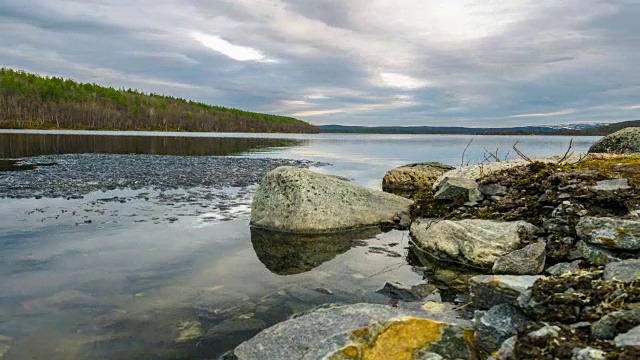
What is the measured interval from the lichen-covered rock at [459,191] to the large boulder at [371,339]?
620 cm

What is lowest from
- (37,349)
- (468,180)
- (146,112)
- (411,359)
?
(37,349)

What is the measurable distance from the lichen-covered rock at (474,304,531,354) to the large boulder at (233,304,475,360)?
0.43 ft

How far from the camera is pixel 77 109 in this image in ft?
490

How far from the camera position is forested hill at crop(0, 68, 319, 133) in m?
138

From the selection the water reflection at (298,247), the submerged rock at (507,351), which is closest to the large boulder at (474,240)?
the water reflection at (298,247)

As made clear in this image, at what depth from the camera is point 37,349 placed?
5199 millimetres

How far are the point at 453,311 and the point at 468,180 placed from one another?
587 centimetres

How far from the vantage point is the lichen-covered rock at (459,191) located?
1062cm

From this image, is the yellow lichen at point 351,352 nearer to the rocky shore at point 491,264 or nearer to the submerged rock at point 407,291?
the rocky shore at point 491,264

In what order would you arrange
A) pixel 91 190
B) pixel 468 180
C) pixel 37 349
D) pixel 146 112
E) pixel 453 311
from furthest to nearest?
pixel 146 112, pixel 91 190, pixel 468 180, pixel 453 311, pixel 37 349

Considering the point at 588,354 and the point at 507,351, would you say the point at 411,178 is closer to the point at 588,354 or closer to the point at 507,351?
the point at 507,351

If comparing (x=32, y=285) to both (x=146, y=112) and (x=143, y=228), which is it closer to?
(x=143, y=228)

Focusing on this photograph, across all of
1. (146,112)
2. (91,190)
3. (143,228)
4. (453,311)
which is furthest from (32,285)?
(146,112)

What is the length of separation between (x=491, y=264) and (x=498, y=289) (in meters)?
3.53
